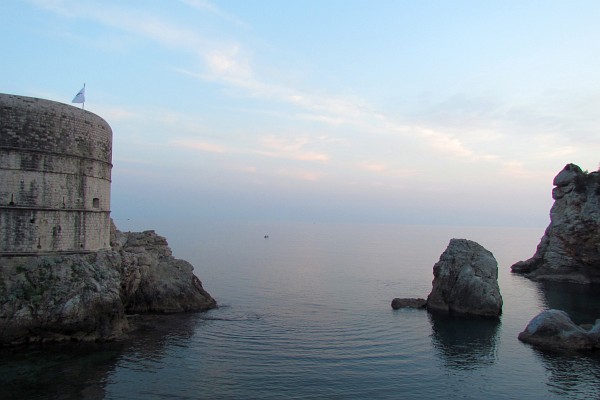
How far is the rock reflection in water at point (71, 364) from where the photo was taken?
1898cm

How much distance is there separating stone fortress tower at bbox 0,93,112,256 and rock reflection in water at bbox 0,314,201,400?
20.2 feet

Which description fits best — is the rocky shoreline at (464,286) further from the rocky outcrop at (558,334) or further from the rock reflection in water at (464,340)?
the rocky outcrop at (558,334)

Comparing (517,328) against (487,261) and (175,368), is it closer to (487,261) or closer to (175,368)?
(487,261)

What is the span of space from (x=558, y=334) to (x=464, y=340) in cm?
529

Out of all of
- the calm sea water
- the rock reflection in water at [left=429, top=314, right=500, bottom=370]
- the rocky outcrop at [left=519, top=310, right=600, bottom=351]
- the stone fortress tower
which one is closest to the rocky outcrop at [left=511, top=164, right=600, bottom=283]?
the calm sea water

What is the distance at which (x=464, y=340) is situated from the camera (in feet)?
96.4

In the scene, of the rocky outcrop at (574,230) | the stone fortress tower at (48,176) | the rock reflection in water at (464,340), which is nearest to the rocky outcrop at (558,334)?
the rock reflection in water at (464,340)

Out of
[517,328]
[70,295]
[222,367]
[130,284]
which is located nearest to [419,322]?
[517,328]

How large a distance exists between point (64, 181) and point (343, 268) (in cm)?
4744

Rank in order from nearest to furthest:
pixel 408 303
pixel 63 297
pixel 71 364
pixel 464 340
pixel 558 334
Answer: pixel 71 364 → pixel 63 297 → pixel 558 334 → pixel 464 340 → pixel 408 303

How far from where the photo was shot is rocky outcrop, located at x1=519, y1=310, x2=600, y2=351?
26.6 meters

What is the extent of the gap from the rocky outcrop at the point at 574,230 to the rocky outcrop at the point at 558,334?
2872cm

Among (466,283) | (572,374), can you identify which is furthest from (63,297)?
(466,283)

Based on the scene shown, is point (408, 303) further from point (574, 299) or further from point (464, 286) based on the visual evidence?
point (574, 299)
